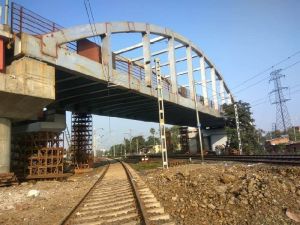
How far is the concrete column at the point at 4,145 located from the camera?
19.5 metres

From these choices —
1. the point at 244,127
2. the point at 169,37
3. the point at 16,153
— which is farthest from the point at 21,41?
the point at 244,127

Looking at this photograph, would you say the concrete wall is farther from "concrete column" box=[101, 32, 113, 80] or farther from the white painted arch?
"concrete column" box=[101, 32, 113, 80]

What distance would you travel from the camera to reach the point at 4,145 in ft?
64.6

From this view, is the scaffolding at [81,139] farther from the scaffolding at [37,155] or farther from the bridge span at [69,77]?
the scaffolding at [37,155]

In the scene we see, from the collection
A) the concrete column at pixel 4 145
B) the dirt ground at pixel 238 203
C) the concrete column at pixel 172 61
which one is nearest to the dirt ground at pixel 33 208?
the dirt ground at pixel 238 203

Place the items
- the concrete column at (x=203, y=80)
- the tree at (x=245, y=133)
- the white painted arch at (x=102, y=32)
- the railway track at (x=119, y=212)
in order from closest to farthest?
the railway track at (x=119, y=212), the white painted arch at (x=102, y=32), the concrete column at (x=203, y=80), the tree at (x=245, y=133)

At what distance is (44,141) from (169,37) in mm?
23660

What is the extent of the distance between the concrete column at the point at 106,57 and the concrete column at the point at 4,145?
26.7ft

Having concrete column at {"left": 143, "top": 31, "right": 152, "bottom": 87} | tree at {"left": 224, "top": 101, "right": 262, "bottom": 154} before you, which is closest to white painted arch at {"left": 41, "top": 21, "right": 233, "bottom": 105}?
concrete column at {"left": 143, "top": 31, "right": 152, "bottom": 87}

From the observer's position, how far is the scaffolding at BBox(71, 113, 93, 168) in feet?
127

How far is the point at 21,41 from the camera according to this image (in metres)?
18.5

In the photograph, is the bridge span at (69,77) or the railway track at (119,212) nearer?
the railway track at (119,212)

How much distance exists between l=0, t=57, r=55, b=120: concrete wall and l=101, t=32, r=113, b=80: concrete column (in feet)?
19.3

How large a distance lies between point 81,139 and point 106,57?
1678 cm
